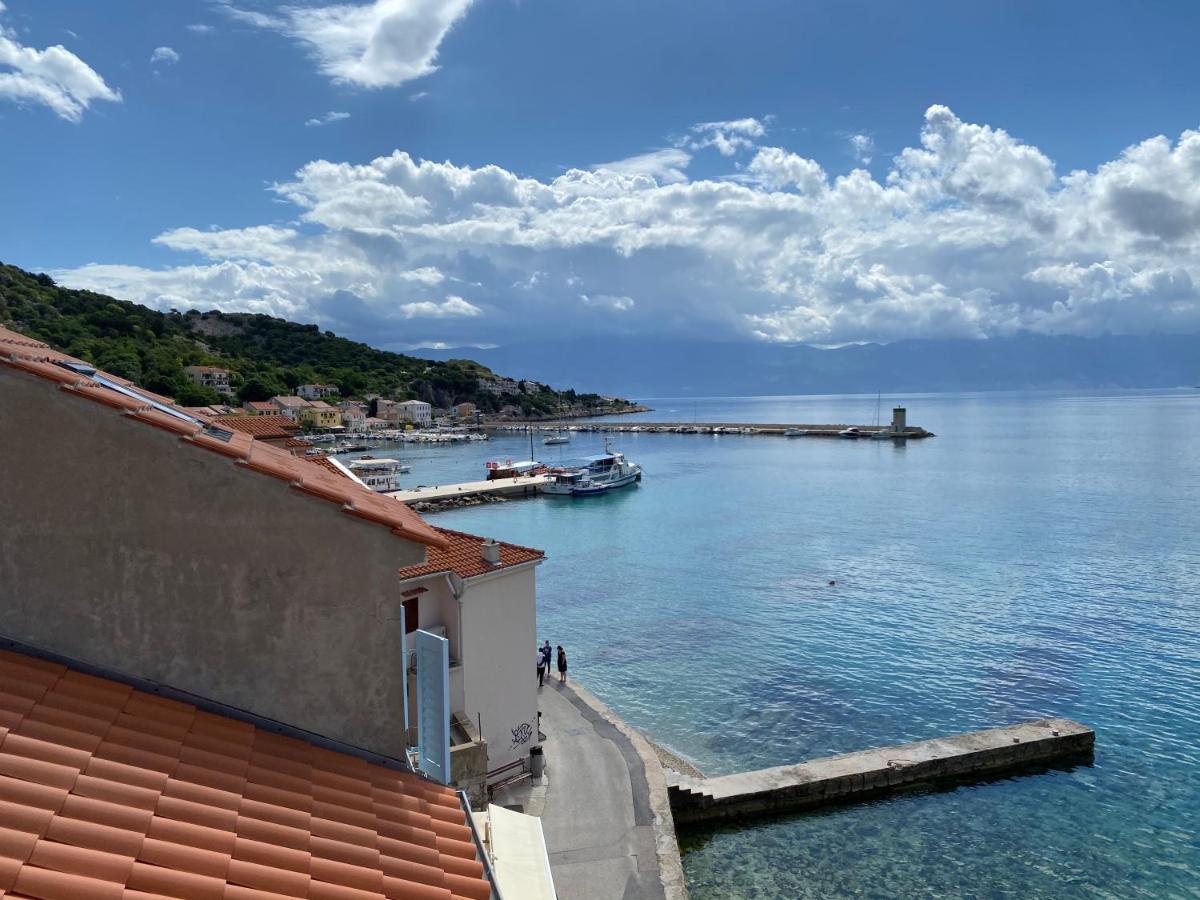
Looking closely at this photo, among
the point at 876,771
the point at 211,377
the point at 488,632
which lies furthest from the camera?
the point at 211,377

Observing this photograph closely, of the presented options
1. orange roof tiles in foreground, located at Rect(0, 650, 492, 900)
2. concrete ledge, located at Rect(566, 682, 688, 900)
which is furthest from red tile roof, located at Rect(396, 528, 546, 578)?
orange roof tiles in foreground, located at Rect(0, 650, 492, 900)

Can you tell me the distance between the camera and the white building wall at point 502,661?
13.7m

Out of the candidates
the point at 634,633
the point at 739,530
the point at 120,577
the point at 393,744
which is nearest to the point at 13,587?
the point at 120,577

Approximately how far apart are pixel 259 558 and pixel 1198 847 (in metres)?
18.5

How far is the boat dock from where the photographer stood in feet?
208

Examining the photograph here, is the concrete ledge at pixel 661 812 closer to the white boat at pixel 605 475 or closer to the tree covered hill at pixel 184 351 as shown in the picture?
the white boat at pixel 605 475

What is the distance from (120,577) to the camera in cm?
433

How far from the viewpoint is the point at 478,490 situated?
67938 mm

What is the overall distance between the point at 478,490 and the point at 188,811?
6490cm

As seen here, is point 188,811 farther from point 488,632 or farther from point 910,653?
point 910,653

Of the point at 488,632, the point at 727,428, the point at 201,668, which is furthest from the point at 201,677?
the point at 727,428

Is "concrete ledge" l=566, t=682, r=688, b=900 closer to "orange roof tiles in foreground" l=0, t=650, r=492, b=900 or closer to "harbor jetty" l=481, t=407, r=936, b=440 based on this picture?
"orange roof tiles in foreground" l=0, t=650, r=492, b=900

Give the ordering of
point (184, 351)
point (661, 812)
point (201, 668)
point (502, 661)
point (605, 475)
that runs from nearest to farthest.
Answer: point (201, 668), point (661, 812), point (502, 661), point (605, 475), point (184, 351)

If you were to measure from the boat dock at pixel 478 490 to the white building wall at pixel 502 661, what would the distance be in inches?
1920
